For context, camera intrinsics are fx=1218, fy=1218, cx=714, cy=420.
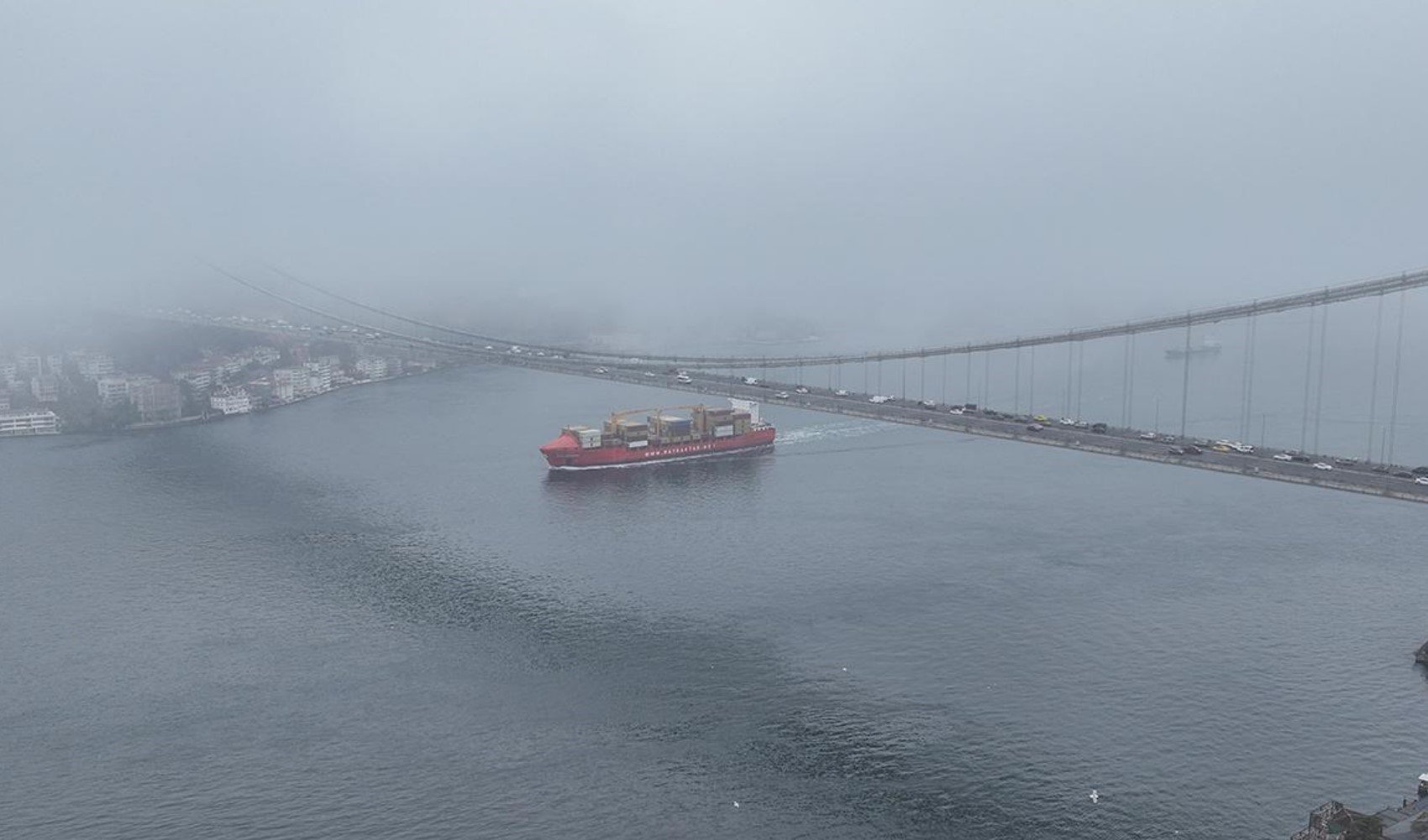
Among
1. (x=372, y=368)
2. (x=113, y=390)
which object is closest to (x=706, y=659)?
(x=113, y=390)

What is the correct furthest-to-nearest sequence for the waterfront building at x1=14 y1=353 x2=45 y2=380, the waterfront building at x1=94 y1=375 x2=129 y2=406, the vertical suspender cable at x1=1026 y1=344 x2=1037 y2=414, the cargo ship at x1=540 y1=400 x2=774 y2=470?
1. the waterfront building at x1=14 y1=353 x2=45 y2=380
2. the waterfront building at x1=94 y1=375 x2=129 y2=406
3. the vertical suspender cable at x1=1026 y1=344 x2=1037 y2=414
4. the cargo ship at x1=540 y1=400 x2=774 y2=470

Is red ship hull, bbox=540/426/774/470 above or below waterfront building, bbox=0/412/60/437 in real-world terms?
below

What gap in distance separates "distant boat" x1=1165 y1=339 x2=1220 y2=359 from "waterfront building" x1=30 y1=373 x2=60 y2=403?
3402 centimetres

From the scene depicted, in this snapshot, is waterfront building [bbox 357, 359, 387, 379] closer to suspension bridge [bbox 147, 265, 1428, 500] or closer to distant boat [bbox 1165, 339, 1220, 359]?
suspension bridge [bbox 147, 265, 1428, 500]

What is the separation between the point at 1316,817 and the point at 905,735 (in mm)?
3308

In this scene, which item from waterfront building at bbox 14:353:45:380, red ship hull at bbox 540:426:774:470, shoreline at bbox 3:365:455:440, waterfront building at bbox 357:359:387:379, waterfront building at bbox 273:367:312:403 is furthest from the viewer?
waterfront building at bbox 357:359:387:379

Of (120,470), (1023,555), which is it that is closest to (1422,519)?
(1023,555)

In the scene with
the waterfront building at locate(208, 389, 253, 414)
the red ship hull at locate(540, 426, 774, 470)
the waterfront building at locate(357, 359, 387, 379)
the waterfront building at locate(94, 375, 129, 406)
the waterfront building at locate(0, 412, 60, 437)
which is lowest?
the red ship hull at locate(540, 426, 774, 470)

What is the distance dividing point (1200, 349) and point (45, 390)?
119 ft

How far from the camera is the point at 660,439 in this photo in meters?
25.9

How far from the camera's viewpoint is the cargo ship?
2434 centimetres

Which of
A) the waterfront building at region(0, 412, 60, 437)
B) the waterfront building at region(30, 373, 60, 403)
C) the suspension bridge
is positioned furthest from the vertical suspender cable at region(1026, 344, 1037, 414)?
the waterfront building at region(30, 373, 60, 403)

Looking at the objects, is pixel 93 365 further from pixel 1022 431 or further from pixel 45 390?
pixel 1022 431

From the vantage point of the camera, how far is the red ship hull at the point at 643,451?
24.1m
